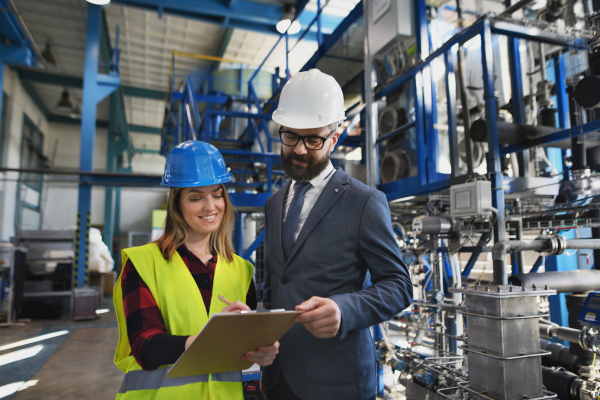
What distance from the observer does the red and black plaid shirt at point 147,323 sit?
1222 millimetres

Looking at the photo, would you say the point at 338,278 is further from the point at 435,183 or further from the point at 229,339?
the point at 435,183

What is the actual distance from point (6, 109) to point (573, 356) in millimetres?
16655

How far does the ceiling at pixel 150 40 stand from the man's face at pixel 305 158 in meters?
9.16

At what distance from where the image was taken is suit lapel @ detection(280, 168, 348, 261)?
1.53 m

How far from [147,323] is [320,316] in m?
0.58

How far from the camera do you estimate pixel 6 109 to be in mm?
13430

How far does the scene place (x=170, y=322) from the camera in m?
1.33

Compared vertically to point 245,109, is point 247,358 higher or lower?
lower

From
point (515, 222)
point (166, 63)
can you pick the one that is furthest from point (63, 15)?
point (515, 222)

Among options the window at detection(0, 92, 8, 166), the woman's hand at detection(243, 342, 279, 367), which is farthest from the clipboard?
the window at detection(0, 92, 8, 166)

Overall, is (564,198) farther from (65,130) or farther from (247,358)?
(65,130)

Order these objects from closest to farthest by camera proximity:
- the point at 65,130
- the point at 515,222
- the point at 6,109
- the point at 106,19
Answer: the point at 515,222 < the point at 106,19 < the point at 6,109 < the point at 65,130

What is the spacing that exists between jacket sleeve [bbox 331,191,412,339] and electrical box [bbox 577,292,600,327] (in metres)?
1.67

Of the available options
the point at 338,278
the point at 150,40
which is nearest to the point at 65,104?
the point at 150,40
